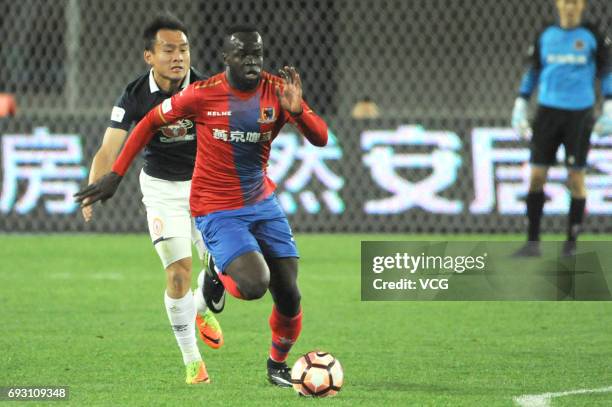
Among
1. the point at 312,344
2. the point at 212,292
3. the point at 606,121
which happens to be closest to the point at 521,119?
the point at 606,121

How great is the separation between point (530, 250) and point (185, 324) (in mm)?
5213

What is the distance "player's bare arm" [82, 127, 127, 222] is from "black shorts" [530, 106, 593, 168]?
4946 mm

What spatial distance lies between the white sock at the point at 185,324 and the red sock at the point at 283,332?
41cm

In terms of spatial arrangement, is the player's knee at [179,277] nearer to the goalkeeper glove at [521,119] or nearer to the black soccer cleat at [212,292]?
the black soccer cleat at [212,292]

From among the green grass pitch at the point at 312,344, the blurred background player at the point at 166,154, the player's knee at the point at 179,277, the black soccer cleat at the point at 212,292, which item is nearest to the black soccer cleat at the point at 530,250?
the green grass pitch at the point at 312,344

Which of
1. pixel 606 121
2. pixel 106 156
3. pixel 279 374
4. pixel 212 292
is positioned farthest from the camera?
pixel 606 121

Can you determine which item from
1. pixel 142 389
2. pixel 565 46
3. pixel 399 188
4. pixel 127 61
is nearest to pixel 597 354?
pixel 142 389

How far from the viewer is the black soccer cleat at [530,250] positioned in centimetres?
1105

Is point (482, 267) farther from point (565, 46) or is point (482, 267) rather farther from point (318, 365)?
point (318, 365)

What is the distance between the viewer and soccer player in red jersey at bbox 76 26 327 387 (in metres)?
6.16

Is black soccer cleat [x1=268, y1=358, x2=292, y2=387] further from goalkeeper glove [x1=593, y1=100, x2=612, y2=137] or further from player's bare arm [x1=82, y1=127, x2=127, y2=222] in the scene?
goalkeeper glove [x1=593, y1=100, x2=612, y2=137]

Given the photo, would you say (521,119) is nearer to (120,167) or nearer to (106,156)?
(106,156)

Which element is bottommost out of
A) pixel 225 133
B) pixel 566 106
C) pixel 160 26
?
pixel 566 106

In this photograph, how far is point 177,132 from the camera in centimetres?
709
